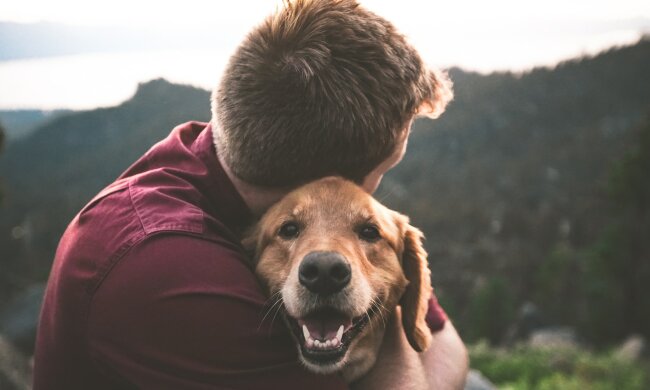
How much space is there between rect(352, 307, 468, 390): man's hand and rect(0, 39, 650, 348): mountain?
104 cm

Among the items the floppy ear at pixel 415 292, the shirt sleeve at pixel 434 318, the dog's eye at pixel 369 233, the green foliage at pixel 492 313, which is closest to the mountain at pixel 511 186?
the green foliage at pixel 492 313

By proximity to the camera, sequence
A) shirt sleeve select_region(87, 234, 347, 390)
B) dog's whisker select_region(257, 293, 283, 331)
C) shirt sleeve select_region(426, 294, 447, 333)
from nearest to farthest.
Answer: shirt sleeve select_region(87, 234, 347, 390) → dog's whisker select_region(257, 293, 283, 331) → shirt sleeve select_region(426, 294, 447, 333)

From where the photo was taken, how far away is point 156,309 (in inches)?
84.4

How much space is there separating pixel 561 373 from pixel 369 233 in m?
11.0

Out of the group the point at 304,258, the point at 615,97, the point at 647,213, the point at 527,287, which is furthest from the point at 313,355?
the point at 615,97

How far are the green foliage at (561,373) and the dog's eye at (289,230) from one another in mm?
9325

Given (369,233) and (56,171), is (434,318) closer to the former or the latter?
(369,233)

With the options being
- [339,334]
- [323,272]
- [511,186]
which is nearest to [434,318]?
[339,334]

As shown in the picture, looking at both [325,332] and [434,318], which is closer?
[325,332]

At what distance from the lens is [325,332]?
2.88 meters

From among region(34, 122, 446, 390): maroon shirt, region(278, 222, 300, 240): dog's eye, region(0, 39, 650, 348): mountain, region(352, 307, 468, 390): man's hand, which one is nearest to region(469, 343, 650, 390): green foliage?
region(0, 39, 650, 348): mountain

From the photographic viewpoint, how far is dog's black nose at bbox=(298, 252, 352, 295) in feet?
8.89

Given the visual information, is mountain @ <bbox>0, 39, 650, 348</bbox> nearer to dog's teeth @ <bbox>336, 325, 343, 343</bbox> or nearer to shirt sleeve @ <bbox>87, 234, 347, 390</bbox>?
dog's teeth @ <bbox>336, 325, 343, 343</bbox>

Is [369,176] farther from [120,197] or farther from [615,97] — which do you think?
[615,97]
